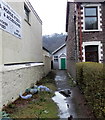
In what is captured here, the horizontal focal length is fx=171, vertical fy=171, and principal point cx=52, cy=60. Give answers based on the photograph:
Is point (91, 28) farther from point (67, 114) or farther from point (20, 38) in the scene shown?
point (67, 114)

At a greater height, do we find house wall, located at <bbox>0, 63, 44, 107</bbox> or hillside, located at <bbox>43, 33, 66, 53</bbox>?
hillside, located at <bbox>43, 33, 66, 53</bbox>

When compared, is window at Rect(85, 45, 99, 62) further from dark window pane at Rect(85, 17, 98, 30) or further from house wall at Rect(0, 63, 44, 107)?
house wall at Rect(0, 63, 44, 107)

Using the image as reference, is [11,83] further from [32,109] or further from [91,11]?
[91,11]

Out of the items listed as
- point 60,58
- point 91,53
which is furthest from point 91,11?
point 60,58

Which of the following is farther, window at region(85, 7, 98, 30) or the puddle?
window at region(85, 7, 98, 30)

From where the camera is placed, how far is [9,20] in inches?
287

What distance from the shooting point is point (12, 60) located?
7.69 metres

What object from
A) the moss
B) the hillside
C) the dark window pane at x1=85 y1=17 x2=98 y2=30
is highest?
the hillside

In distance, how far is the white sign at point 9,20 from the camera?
257 inches

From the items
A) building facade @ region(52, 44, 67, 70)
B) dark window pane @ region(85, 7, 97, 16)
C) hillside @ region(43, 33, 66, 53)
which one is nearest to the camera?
dark window pane @ region(85, 7, 97, 16)

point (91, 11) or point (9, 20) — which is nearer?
point (9, 20)

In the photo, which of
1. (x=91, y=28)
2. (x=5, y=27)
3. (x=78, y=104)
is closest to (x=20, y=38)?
(x=5, y=27)

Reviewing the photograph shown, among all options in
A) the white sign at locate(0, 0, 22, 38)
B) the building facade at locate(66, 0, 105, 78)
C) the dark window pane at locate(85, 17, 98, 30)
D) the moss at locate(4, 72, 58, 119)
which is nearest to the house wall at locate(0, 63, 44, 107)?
the moss at locate(4, 72, 58, 119)

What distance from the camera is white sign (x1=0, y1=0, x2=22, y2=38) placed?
6523 mm
